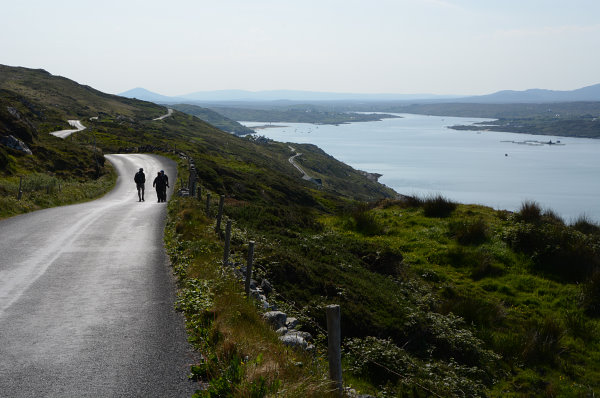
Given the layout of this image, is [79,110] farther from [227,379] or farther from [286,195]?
[227,379]

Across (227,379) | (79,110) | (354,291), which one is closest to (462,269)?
(354,291)

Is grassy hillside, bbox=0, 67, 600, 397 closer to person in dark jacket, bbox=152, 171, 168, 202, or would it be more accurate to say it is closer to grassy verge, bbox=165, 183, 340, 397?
grassy verge, bbox=165, 183, 340, 397

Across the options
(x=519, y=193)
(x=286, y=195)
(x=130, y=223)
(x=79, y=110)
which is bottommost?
(x=519, y=193)

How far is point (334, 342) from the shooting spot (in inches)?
239

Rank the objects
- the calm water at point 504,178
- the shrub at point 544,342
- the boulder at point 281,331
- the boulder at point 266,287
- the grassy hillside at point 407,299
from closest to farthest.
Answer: the grassy hillside at point 407,299
the boulder at point 281,331
the boulder at point 266,287
the shrub at point 544,342
the calm water at point 504,178

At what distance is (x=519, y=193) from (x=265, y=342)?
116 m

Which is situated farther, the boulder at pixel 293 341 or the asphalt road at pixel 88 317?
the boulder at pixel 293 341

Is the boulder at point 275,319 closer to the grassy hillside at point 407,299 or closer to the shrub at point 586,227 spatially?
the grassy hillside at point 407,299

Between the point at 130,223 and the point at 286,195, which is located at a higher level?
the point at 130,223

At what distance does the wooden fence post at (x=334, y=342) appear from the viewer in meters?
5.97

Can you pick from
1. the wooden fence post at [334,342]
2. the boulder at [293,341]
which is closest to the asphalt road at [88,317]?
the boulder at [293,341]

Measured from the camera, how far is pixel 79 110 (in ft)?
467

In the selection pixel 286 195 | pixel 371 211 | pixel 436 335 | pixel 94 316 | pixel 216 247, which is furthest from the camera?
pixel 286 195

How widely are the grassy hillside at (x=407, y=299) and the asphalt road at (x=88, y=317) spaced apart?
A: 62 cm
